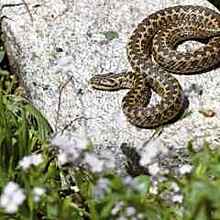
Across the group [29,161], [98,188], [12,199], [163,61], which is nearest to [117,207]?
[98,188]

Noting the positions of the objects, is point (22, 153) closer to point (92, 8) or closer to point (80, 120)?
point (80, 120)

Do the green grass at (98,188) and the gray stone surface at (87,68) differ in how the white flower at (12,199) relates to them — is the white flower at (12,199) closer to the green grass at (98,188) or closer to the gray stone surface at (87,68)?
the green grass at (98,188)

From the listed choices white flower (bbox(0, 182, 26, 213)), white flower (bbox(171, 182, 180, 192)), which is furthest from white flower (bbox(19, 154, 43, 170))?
white flower (bbox(171, 182, 180, 192))

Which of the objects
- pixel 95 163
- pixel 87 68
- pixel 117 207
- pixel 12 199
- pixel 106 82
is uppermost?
pixel 87 68

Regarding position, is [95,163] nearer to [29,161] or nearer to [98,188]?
[98,188]

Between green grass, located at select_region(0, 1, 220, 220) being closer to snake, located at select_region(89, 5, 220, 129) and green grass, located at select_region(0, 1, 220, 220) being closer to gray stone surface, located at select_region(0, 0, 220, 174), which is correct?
gray stone surface, located at select_region(0, 0, 220, 174)

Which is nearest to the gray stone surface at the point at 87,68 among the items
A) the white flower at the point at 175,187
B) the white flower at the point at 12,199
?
the white flower at the point at 175,187

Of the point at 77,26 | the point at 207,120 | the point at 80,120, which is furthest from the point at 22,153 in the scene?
the point at 77,26
